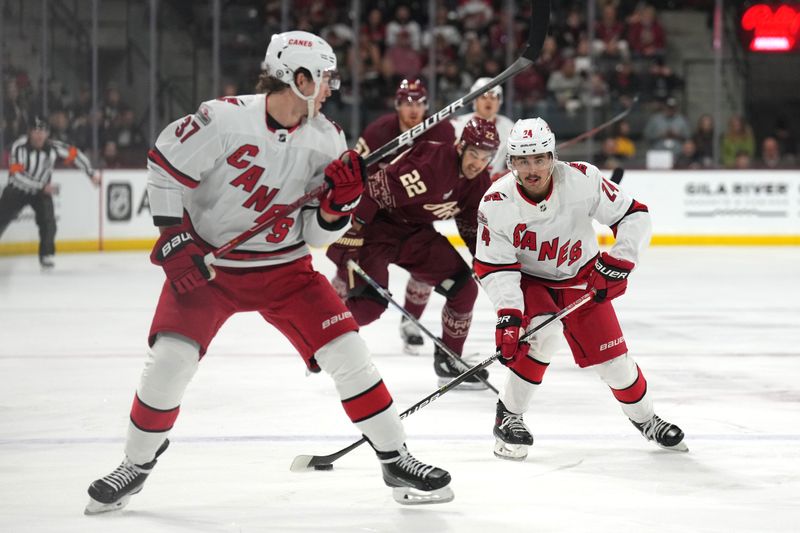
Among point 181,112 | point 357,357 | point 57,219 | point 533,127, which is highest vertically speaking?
point 533,127

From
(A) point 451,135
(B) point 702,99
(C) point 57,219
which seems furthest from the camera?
(B) point 702,99

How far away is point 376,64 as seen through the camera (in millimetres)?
12023

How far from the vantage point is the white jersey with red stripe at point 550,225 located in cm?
352

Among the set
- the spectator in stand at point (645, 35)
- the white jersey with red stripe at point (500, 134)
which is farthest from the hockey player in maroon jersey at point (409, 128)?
the spectator in stand at point (645, 35)

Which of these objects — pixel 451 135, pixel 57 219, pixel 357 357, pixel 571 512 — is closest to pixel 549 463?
pixel 571 512

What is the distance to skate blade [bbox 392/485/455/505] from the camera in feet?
9.82

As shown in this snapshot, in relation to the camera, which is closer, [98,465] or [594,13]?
[98,465]

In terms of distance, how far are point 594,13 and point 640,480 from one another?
30.4 feet

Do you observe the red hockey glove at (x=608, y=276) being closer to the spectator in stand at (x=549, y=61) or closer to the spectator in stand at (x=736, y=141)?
the spectator in stand at (x=736, y=141)

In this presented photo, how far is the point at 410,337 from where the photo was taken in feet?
18.5

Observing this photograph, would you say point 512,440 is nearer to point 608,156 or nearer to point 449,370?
point 449,370

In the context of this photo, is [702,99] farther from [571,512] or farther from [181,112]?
[571,512]

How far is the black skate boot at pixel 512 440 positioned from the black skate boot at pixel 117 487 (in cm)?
104

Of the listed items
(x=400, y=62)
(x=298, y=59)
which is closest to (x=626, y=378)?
(x=298, y=59)
